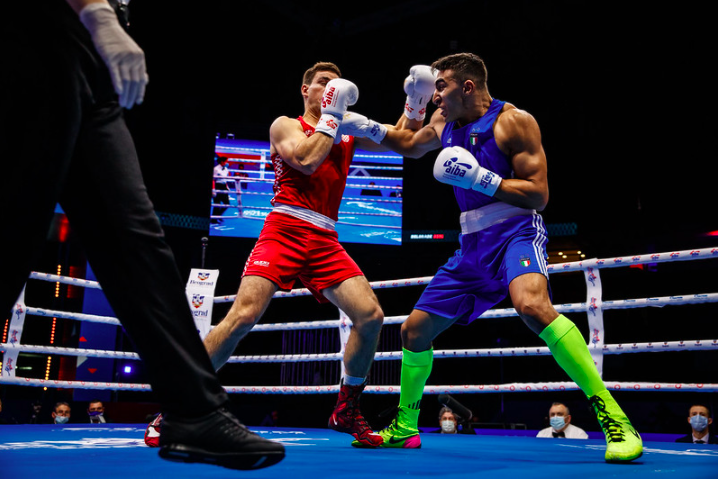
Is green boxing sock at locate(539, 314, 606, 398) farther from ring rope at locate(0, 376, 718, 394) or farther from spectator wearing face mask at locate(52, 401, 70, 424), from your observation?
spectator wearing face mask at locate(52, 401, 70, 424)

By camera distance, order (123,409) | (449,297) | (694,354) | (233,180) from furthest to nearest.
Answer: (233,180), (694,354), (123,409), (449,297)

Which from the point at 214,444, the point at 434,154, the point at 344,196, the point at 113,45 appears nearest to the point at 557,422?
the point at 214,444

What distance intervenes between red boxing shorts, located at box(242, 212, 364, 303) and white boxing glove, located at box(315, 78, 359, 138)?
45cm

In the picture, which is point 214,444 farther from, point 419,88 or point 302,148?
point 419,88

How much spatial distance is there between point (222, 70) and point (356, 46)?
8.12 feet

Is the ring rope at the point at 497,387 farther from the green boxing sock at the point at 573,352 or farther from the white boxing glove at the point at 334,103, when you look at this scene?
the white boxing glove at the point at 334,103

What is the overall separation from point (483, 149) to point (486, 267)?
521mm

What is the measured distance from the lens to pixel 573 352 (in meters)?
2.42

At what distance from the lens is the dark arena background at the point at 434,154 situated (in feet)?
33.4

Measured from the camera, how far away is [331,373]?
10.9 m

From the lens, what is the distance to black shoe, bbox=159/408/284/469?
1.31 metres

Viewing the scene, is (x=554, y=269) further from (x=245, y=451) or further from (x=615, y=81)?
(x=615, y=81)

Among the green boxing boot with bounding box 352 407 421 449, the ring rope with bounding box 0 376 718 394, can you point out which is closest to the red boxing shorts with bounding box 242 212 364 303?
the green boxing boot with bounding box 352 407 421 449

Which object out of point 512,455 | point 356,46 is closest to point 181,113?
point 356,46
